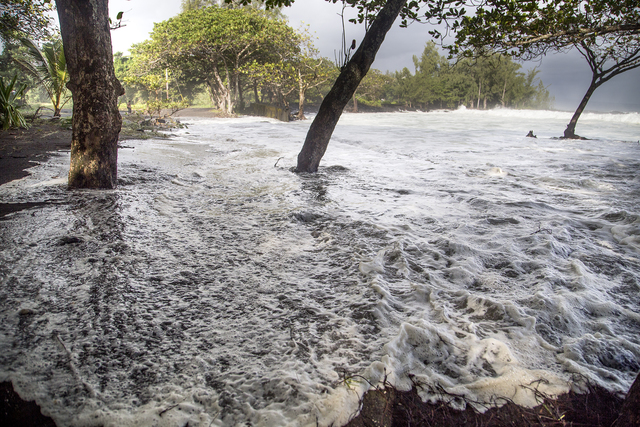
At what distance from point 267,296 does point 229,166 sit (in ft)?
16.6

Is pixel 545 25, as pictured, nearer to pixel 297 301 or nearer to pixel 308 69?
pixel 297 301

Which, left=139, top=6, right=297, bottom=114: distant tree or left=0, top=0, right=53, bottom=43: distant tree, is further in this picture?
left=139, top=6, right=297, bottom=114: distant tree

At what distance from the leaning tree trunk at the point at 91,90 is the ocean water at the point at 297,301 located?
495 millimetres

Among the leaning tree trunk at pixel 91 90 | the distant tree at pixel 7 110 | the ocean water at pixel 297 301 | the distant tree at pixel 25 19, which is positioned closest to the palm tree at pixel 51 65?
the distant tree at pixel 25 19

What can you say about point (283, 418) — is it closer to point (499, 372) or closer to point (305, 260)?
point (499, 372)

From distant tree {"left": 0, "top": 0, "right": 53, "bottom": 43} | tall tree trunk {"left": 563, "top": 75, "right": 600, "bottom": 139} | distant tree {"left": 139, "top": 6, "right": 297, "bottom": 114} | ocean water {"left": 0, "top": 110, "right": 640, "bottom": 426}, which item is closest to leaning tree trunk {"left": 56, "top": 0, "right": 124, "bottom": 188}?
ocean water {"left": 0, "top": 110, "right": 640, "bottom": 426}

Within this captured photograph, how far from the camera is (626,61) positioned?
11.4m

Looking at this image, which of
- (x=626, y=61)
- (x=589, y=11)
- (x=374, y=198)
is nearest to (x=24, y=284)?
(x=374, y=198)

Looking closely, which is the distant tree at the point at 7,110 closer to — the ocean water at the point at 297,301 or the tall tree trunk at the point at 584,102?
the ocean water at the point at 297,301

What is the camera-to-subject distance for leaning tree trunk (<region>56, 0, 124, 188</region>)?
3869 millimetres

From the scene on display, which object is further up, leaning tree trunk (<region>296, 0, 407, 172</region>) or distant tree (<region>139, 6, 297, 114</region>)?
distant tree (<region>139, 6, 297, 114</region>)

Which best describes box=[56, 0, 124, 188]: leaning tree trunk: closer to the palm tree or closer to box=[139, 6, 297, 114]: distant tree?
the palm tree

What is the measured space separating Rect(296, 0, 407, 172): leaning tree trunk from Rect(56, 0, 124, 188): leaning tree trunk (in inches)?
126

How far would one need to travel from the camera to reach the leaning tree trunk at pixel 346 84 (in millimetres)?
5406
